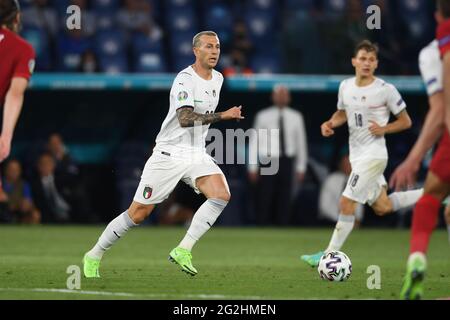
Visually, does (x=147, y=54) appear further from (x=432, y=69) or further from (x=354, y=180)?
(x=432, y=69)

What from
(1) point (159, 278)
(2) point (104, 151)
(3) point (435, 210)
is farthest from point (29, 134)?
(3) point (435, 210)

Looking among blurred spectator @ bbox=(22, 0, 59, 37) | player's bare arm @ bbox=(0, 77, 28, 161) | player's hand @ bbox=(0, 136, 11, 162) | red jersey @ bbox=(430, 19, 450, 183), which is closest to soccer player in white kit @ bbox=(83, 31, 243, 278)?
player's bare arm @ bbox=(0, 77, 28, 161)

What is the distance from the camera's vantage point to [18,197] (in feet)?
63.5

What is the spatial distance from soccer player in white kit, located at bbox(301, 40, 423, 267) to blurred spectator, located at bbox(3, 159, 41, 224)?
25.9ft

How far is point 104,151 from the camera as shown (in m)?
20.7

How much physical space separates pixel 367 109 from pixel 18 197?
8.37 meters

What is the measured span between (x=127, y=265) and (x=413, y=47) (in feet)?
32.0

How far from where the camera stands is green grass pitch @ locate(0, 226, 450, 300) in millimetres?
9422

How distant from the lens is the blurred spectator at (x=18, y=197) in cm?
1912

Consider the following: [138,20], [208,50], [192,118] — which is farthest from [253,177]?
[192,118]

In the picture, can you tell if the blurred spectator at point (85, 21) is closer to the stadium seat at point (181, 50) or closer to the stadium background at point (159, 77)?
the stadium background at point (159, 77)

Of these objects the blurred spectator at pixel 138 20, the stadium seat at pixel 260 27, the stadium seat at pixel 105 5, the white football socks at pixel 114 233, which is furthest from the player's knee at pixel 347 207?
the stadium seat at pixel 105 5

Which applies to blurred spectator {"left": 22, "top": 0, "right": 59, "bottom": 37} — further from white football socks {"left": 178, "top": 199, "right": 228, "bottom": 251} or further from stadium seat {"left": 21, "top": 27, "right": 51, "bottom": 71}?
white football socks {"left": 178, "top": 199, "right": 228, "bottom": 251}

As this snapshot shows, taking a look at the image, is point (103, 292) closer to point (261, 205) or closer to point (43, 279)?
point (43, 279)
